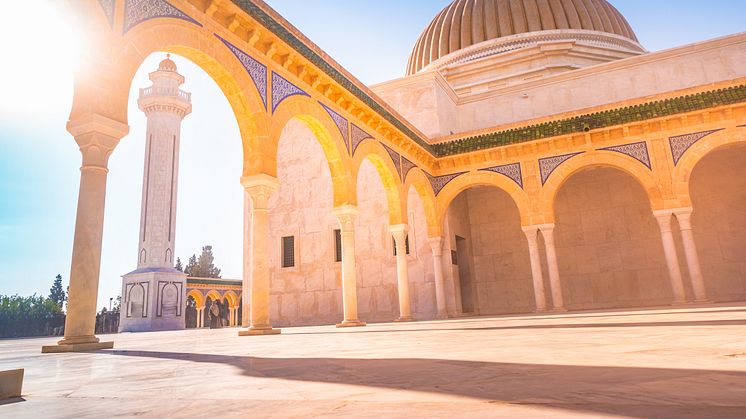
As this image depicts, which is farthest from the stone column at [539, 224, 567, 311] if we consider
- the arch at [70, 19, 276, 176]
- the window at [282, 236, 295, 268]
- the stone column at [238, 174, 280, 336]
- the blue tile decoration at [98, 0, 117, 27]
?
the blue tile decoration at [98, 0, 117, 27]

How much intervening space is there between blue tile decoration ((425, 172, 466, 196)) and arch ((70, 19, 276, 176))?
8146 mm

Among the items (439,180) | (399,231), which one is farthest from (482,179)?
(399,231)

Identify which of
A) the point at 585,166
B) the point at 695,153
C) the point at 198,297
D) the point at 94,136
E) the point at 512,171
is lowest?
the point at 198,297

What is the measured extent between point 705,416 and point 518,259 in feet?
56.2

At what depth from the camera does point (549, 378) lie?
176cm

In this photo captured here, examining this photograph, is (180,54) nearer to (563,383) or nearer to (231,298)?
(563,383)

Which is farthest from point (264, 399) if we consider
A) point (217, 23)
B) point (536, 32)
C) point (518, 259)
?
point (536, 32)

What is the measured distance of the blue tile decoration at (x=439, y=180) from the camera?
15.6 meters

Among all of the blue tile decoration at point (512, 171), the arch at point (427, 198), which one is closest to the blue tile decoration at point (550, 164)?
the blue tile decoration at point (512, 171)

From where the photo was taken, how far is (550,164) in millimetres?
14391

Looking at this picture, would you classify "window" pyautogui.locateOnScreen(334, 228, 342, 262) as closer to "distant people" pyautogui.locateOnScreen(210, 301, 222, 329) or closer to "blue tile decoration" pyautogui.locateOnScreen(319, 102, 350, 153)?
"blue tile decoration" pyautogui.locateOnScreen(319, 102, 350, 153)

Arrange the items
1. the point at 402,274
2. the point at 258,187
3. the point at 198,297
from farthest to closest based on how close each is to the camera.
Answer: the point at 198,297 → the point at 402,274 → the point at 258,187

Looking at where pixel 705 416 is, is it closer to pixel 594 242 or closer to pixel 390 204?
pixel 390 204

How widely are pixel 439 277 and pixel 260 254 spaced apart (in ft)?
24.4
